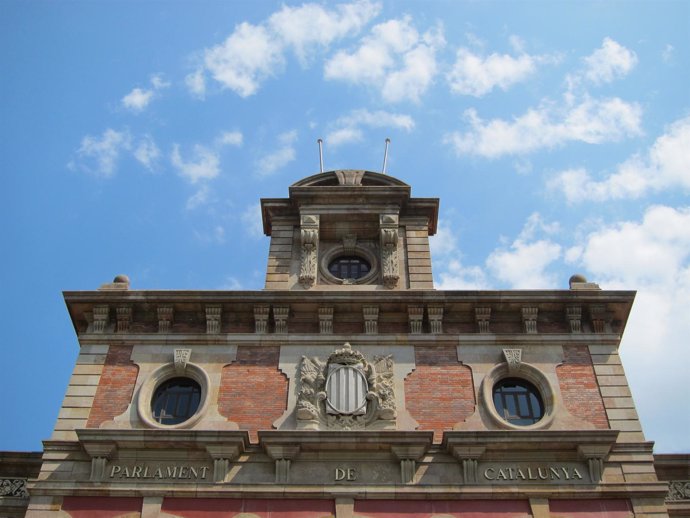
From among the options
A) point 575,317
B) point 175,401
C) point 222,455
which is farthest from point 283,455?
point 575,317

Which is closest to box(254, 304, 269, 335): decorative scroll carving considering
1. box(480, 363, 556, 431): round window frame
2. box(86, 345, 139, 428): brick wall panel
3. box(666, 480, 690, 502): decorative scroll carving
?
box(86, 345, 139, 428): brick wall panel

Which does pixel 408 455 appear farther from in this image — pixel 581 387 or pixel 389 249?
pixel 389 249

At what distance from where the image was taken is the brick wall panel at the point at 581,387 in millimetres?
17719

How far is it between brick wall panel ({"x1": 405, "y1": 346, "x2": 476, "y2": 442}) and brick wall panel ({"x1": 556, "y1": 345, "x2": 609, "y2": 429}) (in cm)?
224

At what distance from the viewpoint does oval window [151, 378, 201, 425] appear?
18016 millimetres

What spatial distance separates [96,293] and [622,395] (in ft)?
43.0

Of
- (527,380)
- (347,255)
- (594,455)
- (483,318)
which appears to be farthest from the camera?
(347,255)

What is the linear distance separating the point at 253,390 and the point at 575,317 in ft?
26.9

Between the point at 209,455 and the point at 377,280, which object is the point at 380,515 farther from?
the point at 377,280

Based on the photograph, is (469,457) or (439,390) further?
(439,390)

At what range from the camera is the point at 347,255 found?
22.0m

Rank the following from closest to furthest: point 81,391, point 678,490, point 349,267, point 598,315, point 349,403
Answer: point 678,490 < point 349,403 < point 81,391 < point 598,315 < point 349,267

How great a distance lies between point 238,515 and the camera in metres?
16.0

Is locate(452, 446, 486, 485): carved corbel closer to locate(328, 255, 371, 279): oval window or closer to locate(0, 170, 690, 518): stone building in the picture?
locate(0, 170, 690, 518): stone building
